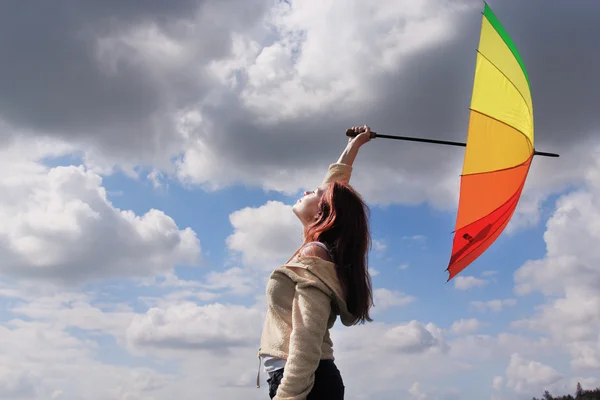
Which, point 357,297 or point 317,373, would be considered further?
point 357,297

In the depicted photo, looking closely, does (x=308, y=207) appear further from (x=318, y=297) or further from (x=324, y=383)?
(x=324, y=383)

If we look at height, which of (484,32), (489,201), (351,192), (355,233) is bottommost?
(355,233)

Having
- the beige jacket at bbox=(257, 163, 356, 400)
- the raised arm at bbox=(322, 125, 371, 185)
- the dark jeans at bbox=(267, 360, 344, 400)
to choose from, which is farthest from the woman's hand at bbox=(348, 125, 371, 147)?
the dark jeans at bbox=(267, 360, 344, 400)

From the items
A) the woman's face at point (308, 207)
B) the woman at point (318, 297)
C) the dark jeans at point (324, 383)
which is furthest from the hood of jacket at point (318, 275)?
the woman's face at point (308, 207)

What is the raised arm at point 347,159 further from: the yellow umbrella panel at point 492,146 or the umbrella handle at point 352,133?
the yellow umbrella panel at point 492,146

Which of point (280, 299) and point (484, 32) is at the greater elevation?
point (484, 32)

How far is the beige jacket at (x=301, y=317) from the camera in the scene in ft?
12.3

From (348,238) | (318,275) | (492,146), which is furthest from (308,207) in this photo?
(492,146)

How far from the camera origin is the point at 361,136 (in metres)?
5.68

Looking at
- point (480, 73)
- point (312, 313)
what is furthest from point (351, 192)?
point (480, 73)

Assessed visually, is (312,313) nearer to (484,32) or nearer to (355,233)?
(355,233)

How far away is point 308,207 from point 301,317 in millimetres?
1116

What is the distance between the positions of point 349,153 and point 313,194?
3.03 ft

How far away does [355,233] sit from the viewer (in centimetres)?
434
